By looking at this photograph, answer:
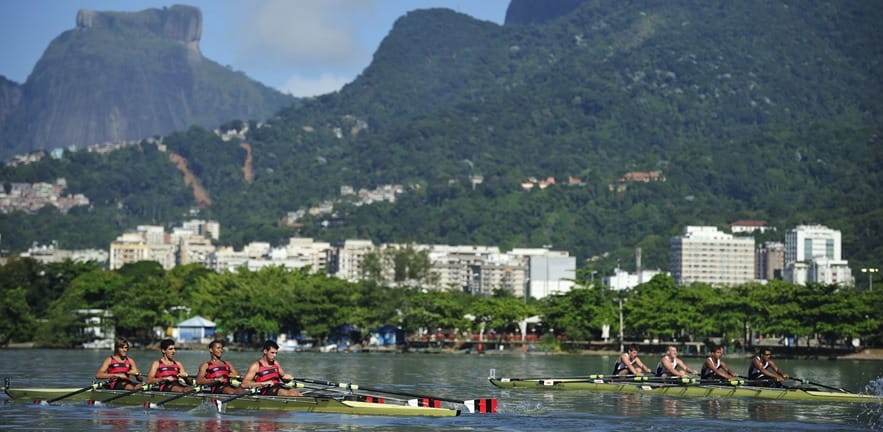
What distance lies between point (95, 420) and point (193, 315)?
74102 millimetres

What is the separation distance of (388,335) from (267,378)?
73695 mm

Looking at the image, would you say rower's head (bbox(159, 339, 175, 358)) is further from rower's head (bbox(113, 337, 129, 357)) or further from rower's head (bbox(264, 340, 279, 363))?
rower's head (bbox(264, 340, 279, 363))

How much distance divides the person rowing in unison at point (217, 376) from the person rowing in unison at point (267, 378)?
0.37 meters

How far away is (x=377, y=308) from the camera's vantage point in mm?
104312

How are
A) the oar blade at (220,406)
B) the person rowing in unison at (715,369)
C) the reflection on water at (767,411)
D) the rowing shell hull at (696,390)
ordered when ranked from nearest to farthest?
the oar blade at (220,406), the reflection on water at (767,411), the rowing shell hull at (696,390), the person rowing in unison at (715,369)

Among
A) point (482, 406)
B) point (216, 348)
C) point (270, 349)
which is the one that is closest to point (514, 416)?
point (482, 406)

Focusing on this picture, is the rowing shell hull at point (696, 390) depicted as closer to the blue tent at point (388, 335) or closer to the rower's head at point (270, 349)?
the rower's head at point (270, 349)

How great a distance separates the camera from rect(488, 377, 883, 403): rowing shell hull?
38.9m

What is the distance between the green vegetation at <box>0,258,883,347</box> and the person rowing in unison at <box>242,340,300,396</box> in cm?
5840

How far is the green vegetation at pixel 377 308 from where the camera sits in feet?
297

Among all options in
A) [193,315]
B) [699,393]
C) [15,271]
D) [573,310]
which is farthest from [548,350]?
[699,393]

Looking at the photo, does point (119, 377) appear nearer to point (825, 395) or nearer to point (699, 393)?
point (699, 393)

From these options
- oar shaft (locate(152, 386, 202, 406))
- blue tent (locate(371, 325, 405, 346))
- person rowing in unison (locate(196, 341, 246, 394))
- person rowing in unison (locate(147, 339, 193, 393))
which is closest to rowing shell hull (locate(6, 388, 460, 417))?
oar shaft (locate(152, 386, 202, 406))

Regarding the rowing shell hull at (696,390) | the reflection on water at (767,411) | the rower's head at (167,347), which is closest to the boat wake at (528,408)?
the rowing shell hull at (696,390)
